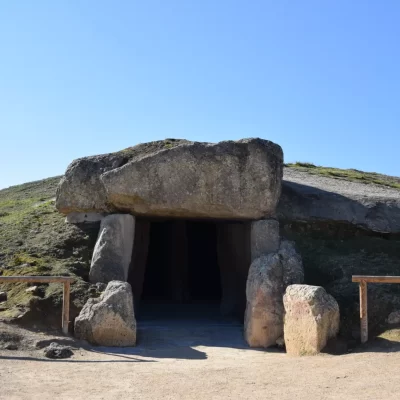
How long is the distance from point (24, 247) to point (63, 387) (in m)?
6.52

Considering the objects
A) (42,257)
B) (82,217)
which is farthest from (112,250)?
(82,217)

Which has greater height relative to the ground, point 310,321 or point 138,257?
point 138,257

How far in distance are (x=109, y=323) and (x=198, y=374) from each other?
2.52 meters

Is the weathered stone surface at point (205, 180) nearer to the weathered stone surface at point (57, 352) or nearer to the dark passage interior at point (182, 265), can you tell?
the weathered stone surface at point (57, 352)

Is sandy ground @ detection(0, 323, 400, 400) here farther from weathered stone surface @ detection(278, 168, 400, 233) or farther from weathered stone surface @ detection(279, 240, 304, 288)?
weathered stone surface @ detection(278, 168, 400, 233)

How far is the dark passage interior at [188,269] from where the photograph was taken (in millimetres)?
13648

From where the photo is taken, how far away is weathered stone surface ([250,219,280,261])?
1147 cm

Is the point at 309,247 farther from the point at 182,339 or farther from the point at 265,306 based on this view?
the point at 182,339

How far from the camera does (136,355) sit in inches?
348

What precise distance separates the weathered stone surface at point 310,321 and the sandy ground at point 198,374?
0.30 metres

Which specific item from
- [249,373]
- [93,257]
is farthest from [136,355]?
[93,257]

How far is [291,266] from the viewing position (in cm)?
1046

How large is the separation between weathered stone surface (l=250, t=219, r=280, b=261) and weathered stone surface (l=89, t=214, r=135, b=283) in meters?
2.49

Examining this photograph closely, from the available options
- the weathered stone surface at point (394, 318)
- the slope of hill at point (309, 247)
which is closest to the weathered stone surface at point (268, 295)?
the slope of hill at point (309, 247)
